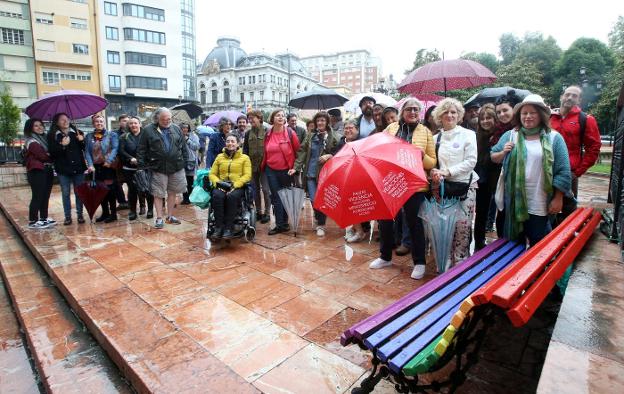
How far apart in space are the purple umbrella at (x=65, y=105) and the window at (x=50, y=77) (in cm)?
3548

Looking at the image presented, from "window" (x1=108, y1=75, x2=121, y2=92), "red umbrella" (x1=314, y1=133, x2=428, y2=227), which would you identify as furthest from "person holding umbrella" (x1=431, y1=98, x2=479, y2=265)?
"window" (x1=108, y1=75, x2=121, y2=92)

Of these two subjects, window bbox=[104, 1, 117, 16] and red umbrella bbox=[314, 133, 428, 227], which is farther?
window bbox=[104, 1, 117, 16]

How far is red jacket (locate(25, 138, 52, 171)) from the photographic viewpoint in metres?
6.09

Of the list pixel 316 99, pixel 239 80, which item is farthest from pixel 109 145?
pixel 239 80

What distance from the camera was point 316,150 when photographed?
224 inches

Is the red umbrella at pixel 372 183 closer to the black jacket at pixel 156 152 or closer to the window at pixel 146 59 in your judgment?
the black jacket at pixel 156 152

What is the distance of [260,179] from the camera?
655 centimetres

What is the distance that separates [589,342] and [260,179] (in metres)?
5.34

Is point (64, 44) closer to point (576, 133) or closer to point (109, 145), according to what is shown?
point (109, 145)

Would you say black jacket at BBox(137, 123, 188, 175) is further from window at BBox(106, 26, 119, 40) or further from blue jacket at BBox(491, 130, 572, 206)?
window at BBox(106, 26, 119, 40)

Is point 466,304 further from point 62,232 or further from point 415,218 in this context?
point 62,232

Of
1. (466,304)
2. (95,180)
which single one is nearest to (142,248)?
(95,180)

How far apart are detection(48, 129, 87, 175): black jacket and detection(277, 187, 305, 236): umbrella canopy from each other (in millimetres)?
3664

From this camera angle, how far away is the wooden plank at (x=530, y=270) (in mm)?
1688
